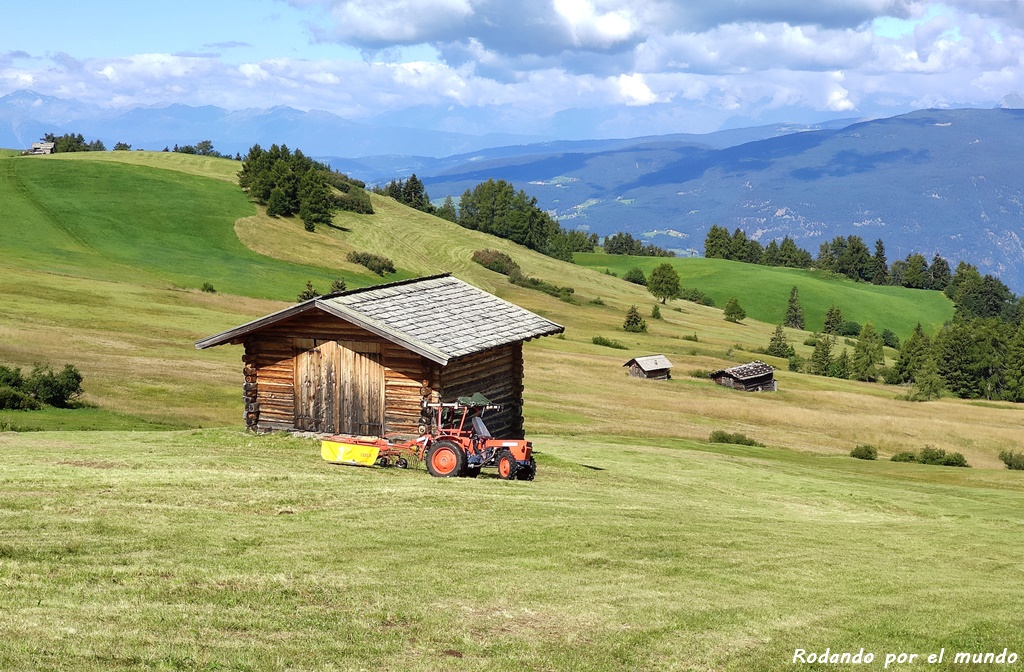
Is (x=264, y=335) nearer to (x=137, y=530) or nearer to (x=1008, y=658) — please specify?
(x=137, y=530)

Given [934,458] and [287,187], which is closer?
[934,458]

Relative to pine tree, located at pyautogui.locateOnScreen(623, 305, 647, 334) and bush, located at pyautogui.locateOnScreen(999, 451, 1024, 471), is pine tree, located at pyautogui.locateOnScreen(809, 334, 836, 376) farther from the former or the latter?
bush, located at pyautogui.locateOnScreen(999, 451, 1024, 471)

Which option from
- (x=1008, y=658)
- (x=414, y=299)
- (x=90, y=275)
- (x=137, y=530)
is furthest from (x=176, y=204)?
(x=1008, y=658)

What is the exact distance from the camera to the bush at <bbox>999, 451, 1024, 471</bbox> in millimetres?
52656

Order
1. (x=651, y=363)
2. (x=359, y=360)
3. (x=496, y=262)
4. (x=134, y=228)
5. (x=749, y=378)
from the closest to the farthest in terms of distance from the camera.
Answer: (x=359, y=360), (x=651, y=363), (x=749, y=378), (x=134, y=228), (x=496, y=262)

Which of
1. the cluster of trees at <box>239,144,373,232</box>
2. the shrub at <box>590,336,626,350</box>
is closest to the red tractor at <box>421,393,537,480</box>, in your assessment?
the shrub at <box>590,336,626,350</box>

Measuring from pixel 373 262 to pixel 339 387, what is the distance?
84.7 meters

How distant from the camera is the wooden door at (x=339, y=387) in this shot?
96.1 ft

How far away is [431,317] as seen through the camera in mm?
30844

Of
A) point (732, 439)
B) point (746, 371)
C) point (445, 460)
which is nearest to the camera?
point (445, 460)

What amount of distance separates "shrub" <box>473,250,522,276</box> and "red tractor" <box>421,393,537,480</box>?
112176 millimetres

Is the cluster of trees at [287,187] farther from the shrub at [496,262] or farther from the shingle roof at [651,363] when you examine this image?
the shingle roof at [651,363]

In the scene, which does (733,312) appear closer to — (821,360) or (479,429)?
(821,360)

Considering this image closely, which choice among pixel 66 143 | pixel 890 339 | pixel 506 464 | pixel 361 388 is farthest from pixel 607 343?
pixel 66 143
